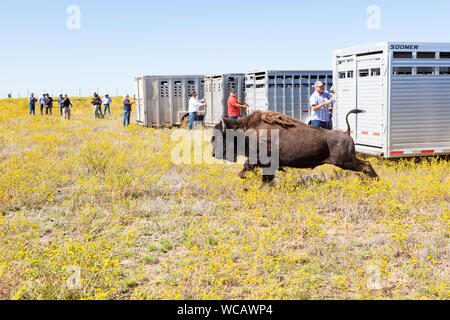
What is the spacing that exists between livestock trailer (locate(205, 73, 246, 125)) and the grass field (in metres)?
10.6

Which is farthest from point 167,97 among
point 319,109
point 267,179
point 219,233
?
point 219,233

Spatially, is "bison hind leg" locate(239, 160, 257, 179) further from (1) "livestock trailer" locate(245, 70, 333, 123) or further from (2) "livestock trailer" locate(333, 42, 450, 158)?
(1) "livestock trailer" locate(245, 70, 333, 123)

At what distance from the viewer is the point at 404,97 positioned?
33.1ft

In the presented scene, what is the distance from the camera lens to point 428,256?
5.13 metres

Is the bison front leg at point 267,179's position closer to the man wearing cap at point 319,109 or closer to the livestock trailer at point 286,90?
the man wearing cap at point 319,109

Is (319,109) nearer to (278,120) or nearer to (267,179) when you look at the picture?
(278,120)

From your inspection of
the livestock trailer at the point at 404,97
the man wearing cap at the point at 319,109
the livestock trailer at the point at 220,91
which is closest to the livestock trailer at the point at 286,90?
the livestock trailer at the point at 220,91

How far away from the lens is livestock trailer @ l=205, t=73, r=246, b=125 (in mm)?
21292

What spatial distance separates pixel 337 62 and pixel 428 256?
7624 mm

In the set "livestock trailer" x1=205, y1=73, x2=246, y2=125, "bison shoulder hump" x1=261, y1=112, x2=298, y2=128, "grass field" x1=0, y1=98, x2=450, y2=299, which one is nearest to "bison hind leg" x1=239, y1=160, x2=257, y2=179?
"grass field" x1=0, y1=98, x2=450, y2=299

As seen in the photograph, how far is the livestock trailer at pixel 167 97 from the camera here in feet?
75.6

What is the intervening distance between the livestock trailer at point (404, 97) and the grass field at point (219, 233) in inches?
24.4

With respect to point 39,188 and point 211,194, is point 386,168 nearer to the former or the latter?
point 211,194

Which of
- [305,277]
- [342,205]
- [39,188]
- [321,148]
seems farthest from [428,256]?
[39,188]
